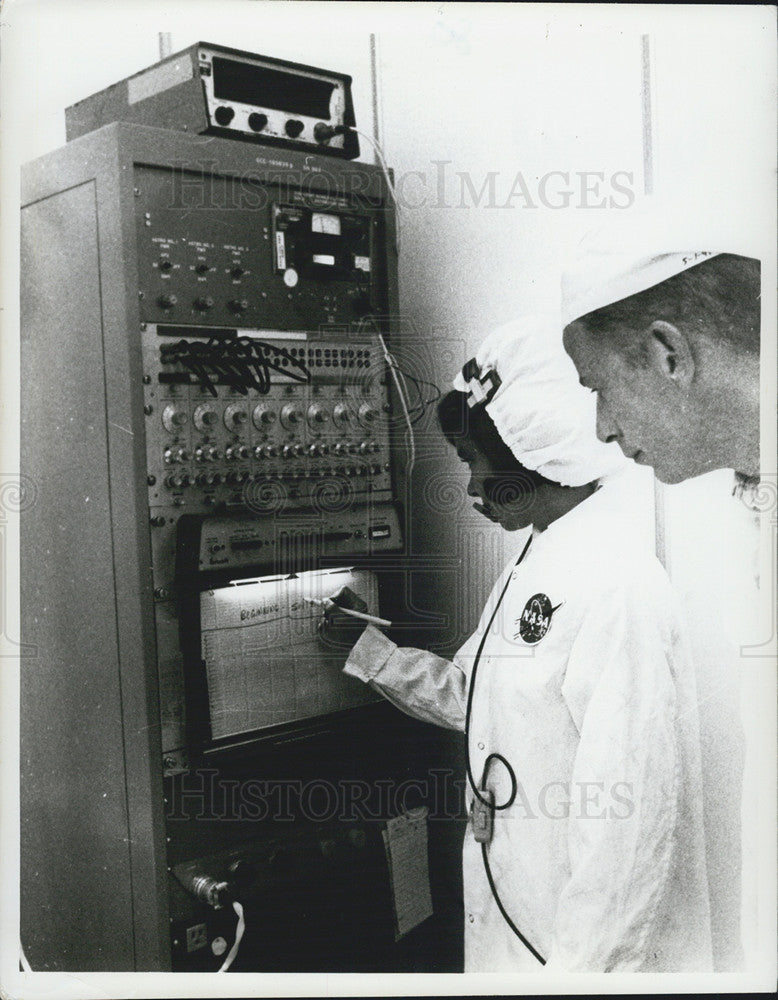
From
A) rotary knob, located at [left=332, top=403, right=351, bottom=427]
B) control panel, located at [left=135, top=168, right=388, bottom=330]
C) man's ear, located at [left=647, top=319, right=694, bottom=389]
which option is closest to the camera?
control panel, located at [left=135, top=168, right=388, bottom=330]

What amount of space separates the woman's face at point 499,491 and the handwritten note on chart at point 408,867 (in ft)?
2.15

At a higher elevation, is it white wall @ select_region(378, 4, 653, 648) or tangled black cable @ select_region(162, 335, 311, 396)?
white wall @ select_region(378, 4, 653, 648)

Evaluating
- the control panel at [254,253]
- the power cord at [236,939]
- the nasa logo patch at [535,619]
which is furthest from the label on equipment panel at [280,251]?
the power cord at [236,939]

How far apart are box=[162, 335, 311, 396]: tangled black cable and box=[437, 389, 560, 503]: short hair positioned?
1.00ft

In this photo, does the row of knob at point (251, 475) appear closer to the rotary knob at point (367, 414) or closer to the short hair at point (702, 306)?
the rotary knob at point (367, 414)

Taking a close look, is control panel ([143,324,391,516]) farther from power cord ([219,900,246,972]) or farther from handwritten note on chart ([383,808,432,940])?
power cord ([219,900,246,972])

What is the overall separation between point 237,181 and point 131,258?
29 centimetres

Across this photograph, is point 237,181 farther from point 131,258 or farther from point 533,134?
point 533,134

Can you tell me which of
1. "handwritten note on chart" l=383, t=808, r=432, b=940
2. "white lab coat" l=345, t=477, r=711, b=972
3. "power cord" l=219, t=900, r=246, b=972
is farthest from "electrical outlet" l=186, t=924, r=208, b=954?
"white lab coat" l=345, t=477, r=711, b=972

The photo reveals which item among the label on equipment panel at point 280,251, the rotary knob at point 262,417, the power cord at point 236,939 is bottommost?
the power cord at point 236,939

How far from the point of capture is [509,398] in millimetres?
2064

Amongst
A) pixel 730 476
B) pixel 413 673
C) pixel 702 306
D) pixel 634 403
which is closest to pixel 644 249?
pixel 702 306

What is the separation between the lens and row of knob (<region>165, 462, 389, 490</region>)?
194 cm

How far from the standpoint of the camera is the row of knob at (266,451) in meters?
1.94
